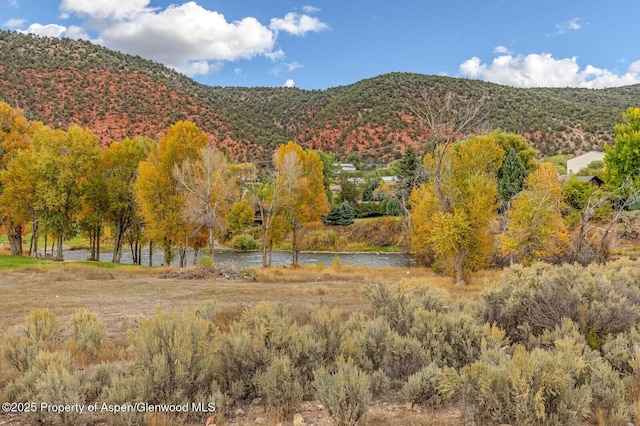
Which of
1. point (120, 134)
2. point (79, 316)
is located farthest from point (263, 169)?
point (79, 316)

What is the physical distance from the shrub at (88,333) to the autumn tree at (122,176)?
82.5 ft

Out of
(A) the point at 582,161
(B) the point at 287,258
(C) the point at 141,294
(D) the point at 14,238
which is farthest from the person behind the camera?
(A) the point at 582,161

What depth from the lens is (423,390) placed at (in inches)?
203


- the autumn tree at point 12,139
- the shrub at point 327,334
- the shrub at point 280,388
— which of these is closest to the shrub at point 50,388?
the shrub at point 280,388

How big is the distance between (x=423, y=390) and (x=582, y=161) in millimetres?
69452

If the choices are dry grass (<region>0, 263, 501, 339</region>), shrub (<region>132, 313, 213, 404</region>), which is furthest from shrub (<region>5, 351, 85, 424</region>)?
dry grass (<region>0, 263, 501, 339</region>)

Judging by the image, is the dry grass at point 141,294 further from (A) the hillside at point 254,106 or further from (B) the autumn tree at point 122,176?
(A) the hillside at point 254,106

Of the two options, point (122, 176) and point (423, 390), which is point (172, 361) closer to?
point (423, 390)

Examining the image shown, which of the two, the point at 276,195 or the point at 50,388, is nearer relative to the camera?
the point at 50,388

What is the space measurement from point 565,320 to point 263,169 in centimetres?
8014

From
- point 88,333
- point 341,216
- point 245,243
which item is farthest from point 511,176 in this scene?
point 88,333

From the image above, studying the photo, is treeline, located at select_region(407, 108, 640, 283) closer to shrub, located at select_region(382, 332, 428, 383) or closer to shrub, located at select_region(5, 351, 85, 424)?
shrub, located at select_region(382, 332, 428, 383)

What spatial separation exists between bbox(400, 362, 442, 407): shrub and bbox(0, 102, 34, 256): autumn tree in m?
34.7

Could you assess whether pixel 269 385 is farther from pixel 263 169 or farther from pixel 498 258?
pixel 263 169
